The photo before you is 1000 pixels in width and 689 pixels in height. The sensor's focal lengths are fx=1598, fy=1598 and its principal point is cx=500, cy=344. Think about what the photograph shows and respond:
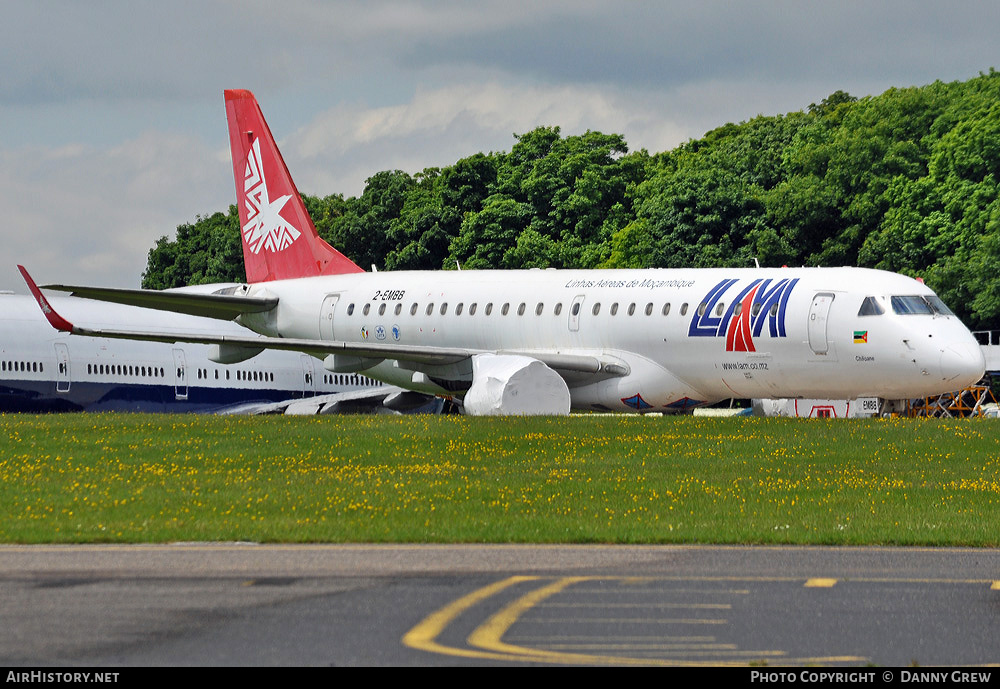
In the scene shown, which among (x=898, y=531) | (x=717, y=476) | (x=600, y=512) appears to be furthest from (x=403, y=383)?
(x=898, y=531)

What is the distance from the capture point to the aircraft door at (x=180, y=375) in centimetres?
5500

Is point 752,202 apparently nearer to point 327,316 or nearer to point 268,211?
point 268,211

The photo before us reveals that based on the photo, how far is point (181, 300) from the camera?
43.3 meters

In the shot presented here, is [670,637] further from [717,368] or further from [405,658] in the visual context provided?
[717,368]

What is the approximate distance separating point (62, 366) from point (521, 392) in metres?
19.0

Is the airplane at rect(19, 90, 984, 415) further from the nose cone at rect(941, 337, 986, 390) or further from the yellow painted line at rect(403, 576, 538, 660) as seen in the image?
the yellow painted line at rect(403, 576, 538, 660)

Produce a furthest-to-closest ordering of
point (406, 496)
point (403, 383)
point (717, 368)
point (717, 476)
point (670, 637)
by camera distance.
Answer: point (403, 383)
point (717, 368)
point (717, 476)
point (406, 496)
point (670, 637)

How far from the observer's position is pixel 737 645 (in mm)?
11312

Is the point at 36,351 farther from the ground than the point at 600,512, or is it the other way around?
the point at 36,351

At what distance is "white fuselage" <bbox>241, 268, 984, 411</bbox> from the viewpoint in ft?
118

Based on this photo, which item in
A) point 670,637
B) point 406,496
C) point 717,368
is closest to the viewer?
point 670,637

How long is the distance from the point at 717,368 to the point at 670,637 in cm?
2687

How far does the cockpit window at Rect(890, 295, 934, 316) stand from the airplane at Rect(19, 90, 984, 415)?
0.03 meters

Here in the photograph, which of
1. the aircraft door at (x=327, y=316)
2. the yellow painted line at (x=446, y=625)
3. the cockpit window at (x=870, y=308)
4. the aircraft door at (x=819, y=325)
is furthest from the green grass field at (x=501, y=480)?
the aircraft door at (x=327, y=316)
